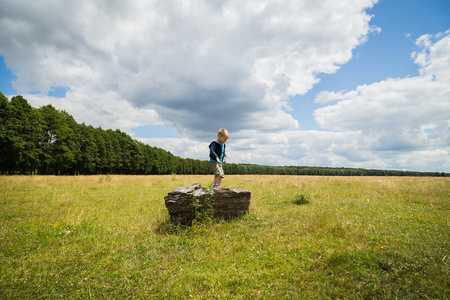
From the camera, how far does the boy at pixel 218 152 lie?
326 inches

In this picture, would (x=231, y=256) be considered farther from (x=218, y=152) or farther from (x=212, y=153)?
(x=218, y=152)

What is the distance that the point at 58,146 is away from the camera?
117ft

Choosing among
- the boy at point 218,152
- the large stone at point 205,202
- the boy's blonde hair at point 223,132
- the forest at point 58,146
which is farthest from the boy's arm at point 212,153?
the forest at point 58,146

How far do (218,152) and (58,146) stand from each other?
41.1 meters

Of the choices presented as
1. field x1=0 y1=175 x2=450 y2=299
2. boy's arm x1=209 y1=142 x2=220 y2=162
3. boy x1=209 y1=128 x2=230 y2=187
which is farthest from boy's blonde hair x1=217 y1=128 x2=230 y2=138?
field x1=0 y1=175 x2=450 y2=299

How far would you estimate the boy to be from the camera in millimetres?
8281

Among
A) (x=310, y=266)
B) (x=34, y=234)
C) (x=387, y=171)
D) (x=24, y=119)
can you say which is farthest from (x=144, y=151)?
(x=387, y=171)

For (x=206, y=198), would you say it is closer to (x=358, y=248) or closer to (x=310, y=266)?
(x=310, y=266)

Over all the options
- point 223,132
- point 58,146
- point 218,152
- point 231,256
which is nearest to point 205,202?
point 231,256

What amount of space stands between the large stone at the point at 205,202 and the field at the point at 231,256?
378 mm

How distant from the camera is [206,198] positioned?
662cm

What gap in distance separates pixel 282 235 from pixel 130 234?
464 cm

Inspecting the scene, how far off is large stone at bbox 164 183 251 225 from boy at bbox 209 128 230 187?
1.40 metres

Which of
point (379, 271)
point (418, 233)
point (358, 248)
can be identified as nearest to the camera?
point (379, 271)
